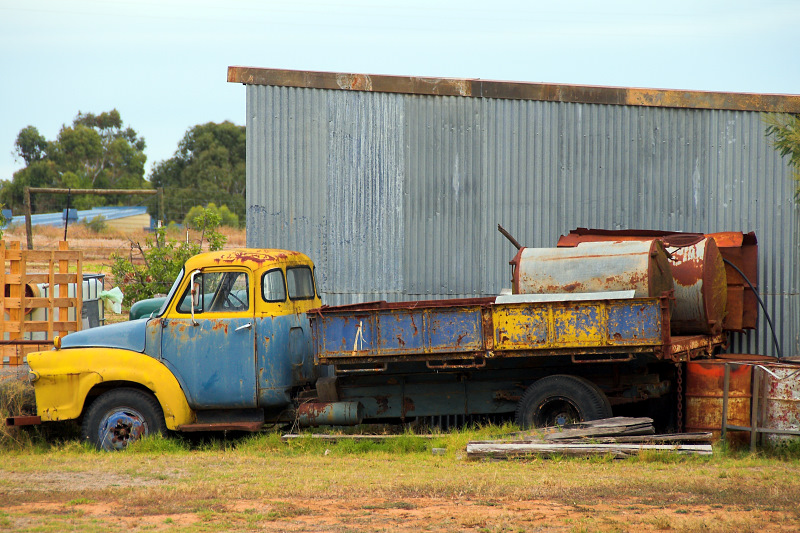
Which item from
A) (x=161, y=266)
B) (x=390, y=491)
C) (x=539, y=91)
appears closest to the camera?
(x=390, y=491)

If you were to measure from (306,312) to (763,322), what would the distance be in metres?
6.96

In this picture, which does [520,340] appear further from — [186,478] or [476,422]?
[186,478]

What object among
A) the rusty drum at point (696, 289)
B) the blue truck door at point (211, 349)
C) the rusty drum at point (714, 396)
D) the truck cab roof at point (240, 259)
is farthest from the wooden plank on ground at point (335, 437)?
the rusty drum at point (696, 289)

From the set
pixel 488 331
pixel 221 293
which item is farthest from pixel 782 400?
pixel 221 293

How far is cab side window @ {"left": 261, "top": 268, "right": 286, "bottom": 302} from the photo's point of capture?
9195 mm

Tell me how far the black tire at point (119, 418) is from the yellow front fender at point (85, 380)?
154 mm

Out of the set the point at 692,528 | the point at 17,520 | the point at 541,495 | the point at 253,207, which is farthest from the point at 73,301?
the point at 692,528

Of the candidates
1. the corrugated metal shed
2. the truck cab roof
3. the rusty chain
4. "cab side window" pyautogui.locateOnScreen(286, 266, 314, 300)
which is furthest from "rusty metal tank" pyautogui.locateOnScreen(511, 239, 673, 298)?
the truck cab roof

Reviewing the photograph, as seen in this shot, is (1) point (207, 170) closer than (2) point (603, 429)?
No

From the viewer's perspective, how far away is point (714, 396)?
8875 mm

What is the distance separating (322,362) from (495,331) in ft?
6.59

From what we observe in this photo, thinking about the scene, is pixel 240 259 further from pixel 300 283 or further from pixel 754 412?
pixel 754 412

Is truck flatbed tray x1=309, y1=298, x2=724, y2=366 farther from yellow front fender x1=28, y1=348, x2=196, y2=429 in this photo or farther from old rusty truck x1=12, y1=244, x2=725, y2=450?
yellow front fender x1=28, y1=348, x2=196, y2=429

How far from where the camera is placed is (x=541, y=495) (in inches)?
265
